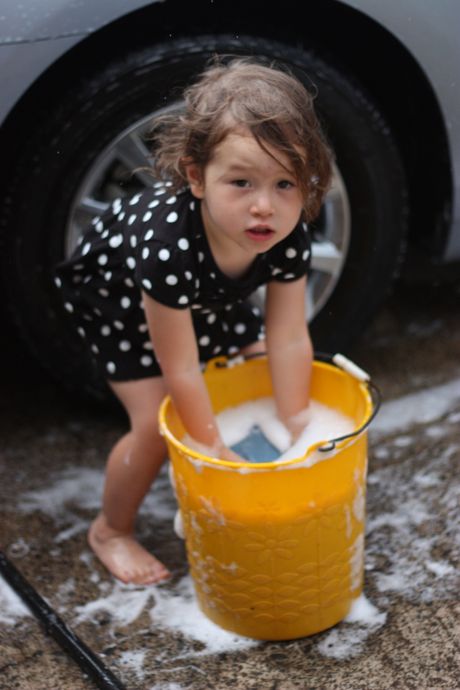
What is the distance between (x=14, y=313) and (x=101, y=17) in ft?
2.44

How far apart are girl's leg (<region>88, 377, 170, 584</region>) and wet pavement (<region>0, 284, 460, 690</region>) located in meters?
0.04

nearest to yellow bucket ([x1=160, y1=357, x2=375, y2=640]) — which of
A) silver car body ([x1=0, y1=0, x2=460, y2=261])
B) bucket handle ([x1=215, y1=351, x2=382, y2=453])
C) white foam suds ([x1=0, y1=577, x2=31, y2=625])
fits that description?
bucket handle ([x1=215, y1=351, x2=382, y2=453])

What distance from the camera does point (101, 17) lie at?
2.05m

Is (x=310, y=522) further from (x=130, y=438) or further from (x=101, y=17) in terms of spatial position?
(x=101, y=17)

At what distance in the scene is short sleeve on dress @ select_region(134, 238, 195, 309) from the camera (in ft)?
5.78

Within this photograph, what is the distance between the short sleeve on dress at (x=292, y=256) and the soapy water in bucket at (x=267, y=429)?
29 cm

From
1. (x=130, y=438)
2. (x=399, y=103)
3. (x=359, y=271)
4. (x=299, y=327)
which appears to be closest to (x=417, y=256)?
(x=359, y=271)

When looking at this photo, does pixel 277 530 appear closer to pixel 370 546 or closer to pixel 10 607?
pixel 370 546

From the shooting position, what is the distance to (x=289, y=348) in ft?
6.37

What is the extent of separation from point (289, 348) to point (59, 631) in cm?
72

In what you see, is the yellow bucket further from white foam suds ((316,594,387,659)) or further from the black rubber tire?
the black rubber tire

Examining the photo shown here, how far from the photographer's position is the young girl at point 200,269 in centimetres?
164

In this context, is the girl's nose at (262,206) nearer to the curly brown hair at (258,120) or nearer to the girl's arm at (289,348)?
the curly brown hair at (258,120)

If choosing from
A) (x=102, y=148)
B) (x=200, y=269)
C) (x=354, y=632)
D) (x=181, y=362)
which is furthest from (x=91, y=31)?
(x=354, y=632)
